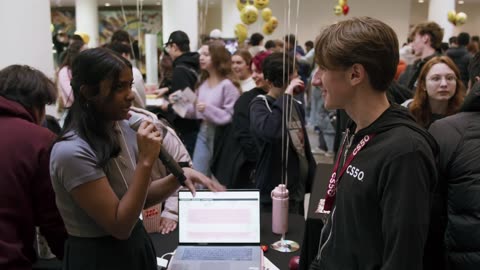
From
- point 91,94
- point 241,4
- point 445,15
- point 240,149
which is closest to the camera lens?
point 91,94

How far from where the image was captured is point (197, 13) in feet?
16.0

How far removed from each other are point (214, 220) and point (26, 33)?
1773mm

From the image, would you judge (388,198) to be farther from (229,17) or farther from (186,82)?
(229,17)

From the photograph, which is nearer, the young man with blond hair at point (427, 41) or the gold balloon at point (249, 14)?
the young man with blond hair at point (427, 41)

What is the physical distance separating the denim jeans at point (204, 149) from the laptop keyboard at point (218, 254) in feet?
6.39

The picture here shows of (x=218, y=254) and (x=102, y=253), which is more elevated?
(x=102, y=253)

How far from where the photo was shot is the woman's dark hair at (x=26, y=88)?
5.02 ft

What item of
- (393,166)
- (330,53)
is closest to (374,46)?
(330,53)

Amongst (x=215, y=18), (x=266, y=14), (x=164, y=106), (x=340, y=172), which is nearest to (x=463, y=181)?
(x=340, y=172)

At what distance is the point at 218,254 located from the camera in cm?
148

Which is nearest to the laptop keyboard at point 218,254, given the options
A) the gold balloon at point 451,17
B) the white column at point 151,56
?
the white column at point 151,56

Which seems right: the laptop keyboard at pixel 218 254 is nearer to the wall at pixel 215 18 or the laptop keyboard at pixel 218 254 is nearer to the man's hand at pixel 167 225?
the man's hand at pixel 167 225

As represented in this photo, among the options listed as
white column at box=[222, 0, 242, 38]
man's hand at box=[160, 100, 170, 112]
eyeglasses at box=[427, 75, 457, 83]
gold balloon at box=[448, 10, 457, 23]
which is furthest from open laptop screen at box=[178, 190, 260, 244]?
white column at box=[222, 0, 242, 38]

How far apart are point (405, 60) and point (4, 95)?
4.51 metres
